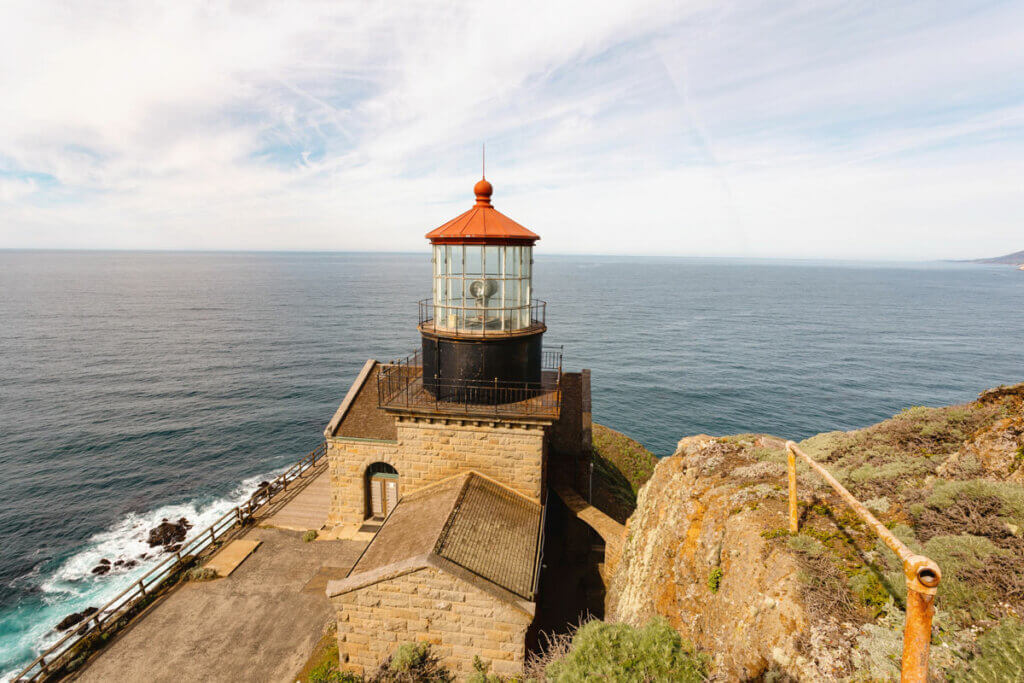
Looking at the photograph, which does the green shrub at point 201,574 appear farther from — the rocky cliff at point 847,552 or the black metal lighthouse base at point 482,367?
the rocky cliff at point 847,552

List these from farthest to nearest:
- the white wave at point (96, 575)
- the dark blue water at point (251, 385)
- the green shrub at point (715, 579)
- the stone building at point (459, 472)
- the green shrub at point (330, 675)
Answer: the dark blue water at point (251, 385) → the white wave at point (96, 575) → the green shrub at point (330, 675) → the stone building at point (459, 472) → the green shrub at point (715, 579)

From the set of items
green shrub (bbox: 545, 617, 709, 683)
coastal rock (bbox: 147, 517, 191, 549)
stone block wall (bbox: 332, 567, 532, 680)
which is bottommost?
coastal rock (bbox: 147, 517, 191, 549)

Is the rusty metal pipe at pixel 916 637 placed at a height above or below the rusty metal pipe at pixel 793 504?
above

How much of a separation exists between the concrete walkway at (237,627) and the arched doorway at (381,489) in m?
1.58

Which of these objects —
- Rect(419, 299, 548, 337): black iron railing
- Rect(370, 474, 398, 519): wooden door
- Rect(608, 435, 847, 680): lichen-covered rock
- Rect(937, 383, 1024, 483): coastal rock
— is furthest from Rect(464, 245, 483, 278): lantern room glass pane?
Rect(937, 383, 1024, 483): coastal rock

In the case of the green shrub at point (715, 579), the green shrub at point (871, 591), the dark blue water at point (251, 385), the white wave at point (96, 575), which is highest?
the green shrub at point (871, 591)

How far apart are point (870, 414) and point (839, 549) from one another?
145 feet

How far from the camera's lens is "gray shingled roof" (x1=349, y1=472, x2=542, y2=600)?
37.0 feet

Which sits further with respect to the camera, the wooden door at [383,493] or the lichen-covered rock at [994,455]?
the wooden door at [383,493]

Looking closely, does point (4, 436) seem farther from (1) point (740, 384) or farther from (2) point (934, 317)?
(2) point (934, 317)

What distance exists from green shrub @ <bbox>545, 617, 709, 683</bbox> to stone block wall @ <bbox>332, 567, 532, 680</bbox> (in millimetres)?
Answer: 2626

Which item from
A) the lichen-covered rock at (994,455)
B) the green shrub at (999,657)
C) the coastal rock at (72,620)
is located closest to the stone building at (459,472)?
the green shrub at (999,657)

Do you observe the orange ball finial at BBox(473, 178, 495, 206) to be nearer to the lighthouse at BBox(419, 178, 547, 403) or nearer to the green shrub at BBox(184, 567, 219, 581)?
the lighthouse at BBox(419, 178, 547, 403)

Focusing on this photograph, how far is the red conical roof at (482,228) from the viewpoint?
13.5 m
